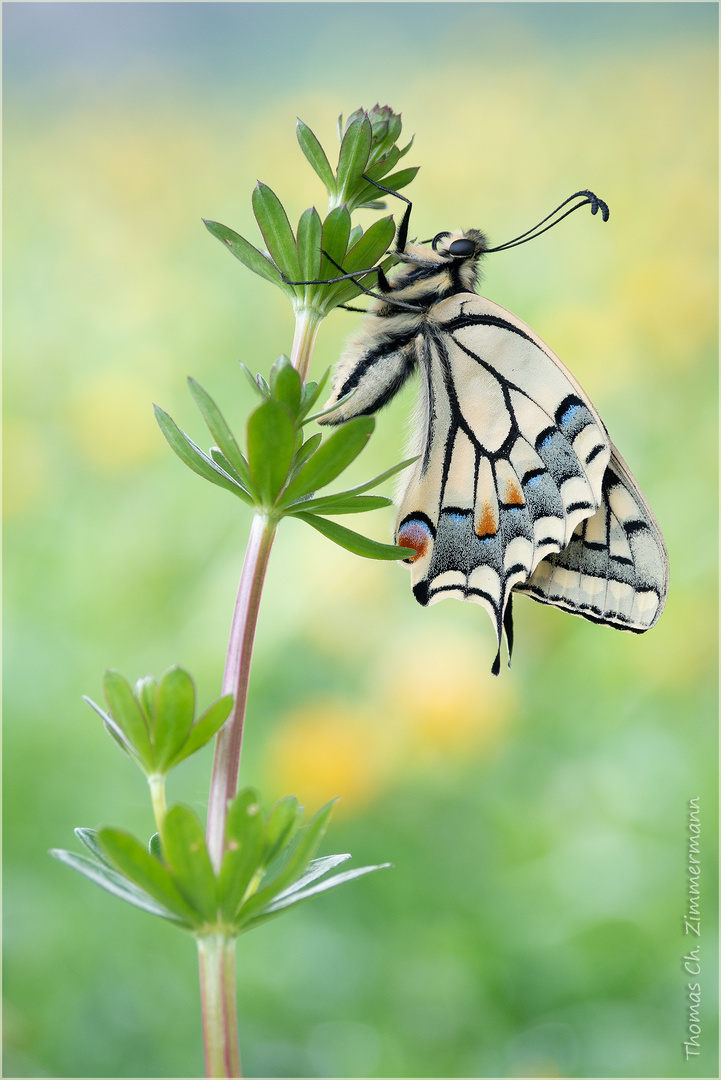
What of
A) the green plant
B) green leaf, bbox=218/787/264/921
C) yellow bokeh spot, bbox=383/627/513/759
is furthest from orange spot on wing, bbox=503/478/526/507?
yellow bokeh spot, bbox=383/627/513/759

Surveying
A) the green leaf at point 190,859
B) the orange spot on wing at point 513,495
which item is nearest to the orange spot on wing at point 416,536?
the orange spot on wing at point 513,495

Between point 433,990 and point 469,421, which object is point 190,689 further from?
point 433,990

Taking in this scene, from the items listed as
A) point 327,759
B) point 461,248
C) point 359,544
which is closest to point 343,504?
point 359,544

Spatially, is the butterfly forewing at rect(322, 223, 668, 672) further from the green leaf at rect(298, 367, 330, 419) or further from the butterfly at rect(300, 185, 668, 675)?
the green leaf at rect(298, 367, 330, 419)

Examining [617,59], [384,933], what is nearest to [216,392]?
[384,933]

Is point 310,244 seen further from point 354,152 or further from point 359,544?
point 359,544
